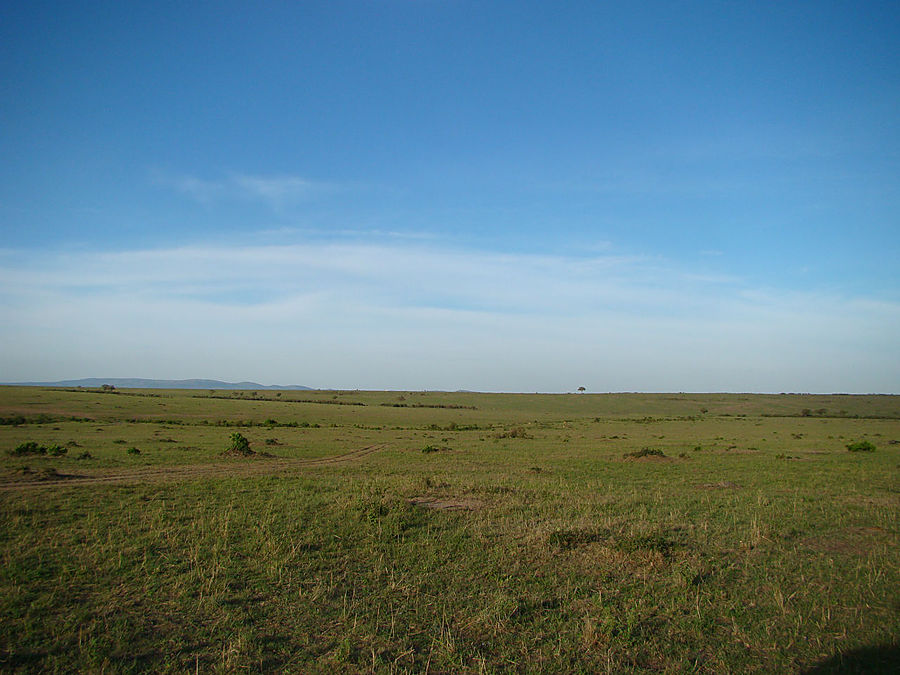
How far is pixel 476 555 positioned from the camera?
10258 millimetres

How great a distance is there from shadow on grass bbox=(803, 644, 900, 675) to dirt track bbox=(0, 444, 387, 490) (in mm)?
18638

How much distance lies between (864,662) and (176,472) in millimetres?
21211

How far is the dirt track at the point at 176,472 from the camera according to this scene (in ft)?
55.9

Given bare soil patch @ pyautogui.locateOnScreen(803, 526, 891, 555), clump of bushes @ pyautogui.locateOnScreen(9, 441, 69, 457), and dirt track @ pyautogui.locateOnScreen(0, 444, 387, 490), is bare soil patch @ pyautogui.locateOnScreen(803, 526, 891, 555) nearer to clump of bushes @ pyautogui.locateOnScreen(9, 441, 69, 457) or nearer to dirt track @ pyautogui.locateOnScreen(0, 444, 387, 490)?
dirt track @ pyautogui.locateOnScreen(0, 444, 387, 490)

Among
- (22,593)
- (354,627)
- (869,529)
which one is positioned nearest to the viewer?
(354,627)

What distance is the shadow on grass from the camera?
614 centimetres

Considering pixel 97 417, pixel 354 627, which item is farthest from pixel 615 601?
pixel 97 417

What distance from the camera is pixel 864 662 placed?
630 cm

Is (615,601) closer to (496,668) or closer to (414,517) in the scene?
(496,668)

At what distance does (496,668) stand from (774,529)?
8.90m

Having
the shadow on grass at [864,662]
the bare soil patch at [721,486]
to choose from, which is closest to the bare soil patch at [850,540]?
the shadow on grass at [864,662]

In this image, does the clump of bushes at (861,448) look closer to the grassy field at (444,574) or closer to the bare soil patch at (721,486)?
the grassy field at (444,574)

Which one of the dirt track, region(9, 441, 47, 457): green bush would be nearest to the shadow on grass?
the dirt track

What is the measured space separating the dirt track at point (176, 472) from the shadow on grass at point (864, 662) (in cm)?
1864
